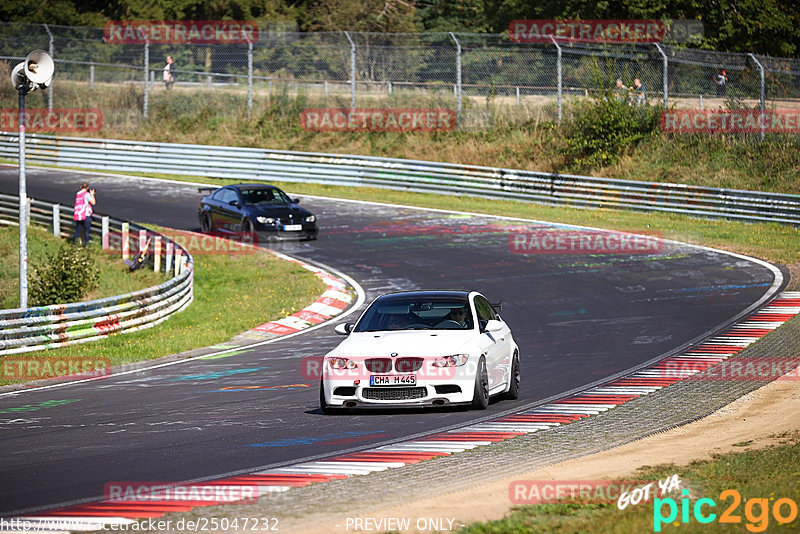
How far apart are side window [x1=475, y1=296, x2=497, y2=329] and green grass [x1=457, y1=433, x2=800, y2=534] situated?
4.10 meters

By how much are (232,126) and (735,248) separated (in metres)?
24.7

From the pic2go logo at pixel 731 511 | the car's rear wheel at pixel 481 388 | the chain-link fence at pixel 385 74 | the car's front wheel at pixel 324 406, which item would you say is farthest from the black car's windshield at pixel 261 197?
the pic2go logo at pixel 731 511

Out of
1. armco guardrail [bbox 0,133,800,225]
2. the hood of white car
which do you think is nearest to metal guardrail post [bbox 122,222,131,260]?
armco guardrail [bbox 0,133,800,225]

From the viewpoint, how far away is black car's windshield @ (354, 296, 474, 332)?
12484 millimetres

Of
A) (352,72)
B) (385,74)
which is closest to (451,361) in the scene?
(385,74)

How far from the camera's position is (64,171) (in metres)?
41.8

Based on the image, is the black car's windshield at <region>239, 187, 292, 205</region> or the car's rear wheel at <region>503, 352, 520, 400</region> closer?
the car's rear wheel at <region>503, 352, 520, 400</region>

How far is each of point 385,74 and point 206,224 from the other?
13.0 meters

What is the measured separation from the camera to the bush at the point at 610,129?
37.4 m

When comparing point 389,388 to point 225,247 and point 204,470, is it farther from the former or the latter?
point 225,247

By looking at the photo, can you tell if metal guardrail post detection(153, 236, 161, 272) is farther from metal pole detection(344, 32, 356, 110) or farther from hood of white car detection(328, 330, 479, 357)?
metal pole detection(344, 32, 356, 110)

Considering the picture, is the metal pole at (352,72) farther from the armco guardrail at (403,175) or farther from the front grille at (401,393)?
the front grille at (401,393)

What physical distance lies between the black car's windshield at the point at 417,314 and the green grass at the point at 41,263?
1112cm

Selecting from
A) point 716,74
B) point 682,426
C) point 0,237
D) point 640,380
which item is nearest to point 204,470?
point 682,426
